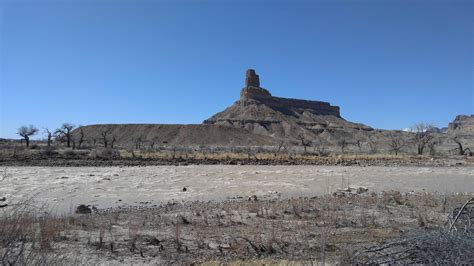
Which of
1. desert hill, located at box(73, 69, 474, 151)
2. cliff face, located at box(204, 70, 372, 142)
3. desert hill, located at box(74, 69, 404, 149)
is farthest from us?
cliff face, located at box(204, 70, 372, 142)

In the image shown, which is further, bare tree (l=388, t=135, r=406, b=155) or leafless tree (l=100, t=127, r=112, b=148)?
leafless tree (l=100, t=127, r=112, b=148)

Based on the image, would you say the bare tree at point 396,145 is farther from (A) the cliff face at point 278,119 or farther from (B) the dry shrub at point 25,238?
(B) the dry shrub at point 25,238

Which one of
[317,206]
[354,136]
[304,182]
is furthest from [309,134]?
[317,206]

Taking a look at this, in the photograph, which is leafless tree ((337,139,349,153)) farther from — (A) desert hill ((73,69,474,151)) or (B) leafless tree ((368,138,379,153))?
(B) leafless tree ((368,138,379,153))

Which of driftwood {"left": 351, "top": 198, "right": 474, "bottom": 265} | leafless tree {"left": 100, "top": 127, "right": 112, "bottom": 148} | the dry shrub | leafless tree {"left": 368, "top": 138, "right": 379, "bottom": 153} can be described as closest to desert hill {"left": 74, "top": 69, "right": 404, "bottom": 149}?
leafless tree {"left": 100, "top": 127, "right": 112, "bottom": 148}

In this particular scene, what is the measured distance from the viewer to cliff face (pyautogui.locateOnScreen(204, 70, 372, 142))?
16375 centimetres

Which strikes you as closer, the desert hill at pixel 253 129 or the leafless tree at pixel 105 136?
the leafless tree at pixel 105 136

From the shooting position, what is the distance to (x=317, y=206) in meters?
13.2

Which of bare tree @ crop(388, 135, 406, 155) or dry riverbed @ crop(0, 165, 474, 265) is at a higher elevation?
bare tree @ crop(388, 135, 406, 155)

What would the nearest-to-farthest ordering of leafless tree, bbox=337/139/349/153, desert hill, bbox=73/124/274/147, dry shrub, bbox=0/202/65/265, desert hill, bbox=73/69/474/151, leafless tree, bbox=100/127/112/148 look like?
dry shrub, bbox=0/202/65/265 → leafless tree, bbox=100/127/112/148 → leafless tree, bbox=337/139/349/153 → desert hill, bbox=73/124/274/147 → desert hill, bbox=73/69/474/151

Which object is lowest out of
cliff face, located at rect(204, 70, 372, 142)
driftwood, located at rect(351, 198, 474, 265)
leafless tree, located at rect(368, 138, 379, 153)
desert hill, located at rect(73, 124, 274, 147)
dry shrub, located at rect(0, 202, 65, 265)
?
dry shrub, located at rect(0, 202, 65, 265)

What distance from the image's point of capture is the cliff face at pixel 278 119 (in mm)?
163750

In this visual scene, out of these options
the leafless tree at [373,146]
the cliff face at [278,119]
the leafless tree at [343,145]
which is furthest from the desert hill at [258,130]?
the leafless tree at [343,145]

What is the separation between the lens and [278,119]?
17350 cm
